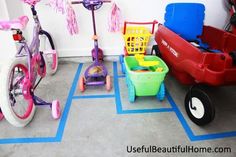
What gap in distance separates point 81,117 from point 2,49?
1.51 m

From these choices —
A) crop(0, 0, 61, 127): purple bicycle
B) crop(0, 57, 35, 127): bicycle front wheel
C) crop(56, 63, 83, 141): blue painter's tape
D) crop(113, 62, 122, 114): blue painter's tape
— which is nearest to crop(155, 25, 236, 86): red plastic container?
crop(113, 62, 122, 114): blue painter's tape

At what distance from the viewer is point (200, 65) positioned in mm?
1591

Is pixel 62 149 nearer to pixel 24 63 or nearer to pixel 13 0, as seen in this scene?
pixel 24 63

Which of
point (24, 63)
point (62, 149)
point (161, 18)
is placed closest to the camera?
point (62, 149)

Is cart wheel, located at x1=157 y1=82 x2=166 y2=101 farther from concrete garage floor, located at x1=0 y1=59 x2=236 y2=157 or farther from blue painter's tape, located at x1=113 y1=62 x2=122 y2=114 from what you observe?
blue painter's tape, located at x1=113 y1=62 x2=122 y2=114

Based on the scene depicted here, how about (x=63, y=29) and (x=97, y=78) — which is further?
(x=63, y=29)

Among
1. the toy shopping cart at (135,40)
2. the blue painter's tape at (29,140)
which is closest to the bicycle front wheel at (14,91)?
the blue painter's tape at (29,140)

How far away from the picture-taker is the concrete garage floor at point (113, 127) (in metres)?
1.52

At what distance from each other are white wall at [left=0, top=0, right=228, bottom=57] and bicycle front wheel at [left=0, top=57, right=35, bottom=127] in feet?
3.26

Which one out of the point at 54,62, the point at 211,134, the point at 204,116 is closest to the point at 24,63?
the point at 54,62

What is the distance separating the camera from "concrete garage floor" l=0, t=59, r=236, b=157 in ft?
5.00

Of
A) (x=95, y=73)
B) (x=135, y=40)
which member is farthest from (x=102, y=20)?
(x=95, y=73)

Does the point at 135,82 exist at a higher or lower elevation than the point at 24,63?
lower

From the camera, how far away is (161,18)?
2.69 metres
